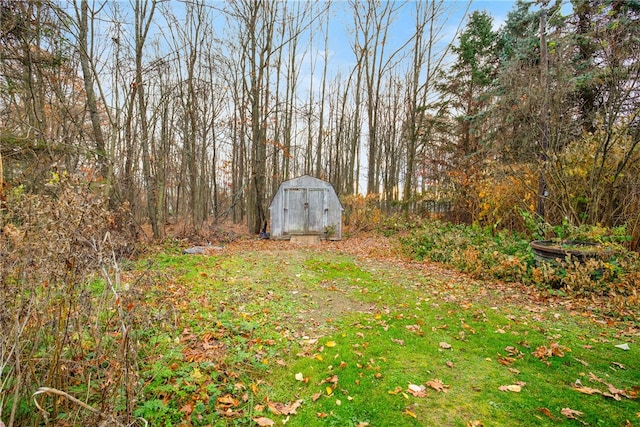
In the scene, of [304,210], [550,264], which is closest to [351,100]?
[304,210]

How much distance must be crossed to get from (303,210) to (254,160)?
134 inches

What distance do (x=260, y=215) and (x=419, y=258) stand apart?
25.3ft

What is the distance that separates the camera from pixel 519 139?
9734mm

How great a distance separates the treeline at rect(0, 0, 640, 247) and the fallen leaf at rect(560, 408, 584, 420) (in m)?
4.21

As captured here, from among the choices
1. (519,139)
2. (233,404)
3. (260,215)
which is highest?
(519,139)

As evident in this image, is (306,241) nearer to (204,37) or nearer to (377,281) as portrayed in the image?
(377,281)

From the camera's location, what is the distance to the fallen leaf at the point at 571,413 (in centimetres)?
233

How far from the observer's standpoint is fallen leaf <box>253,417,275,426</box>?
2379 millimetres

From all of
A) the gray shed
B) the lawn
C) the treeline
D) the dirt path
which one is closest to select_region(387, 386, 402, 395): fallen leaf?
the lawn

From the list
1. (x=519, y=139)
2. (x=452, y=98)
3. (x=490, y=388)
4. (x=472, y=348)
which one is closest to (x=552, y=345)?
(x=472, y=348)

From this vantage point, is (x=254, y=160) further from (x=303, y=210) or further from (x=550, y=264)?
(x=550, y=264)

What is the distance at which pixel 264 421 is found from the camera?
240 cm

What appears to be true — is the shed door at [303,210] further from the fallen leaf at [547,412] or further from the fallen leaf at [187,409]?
the fallen leaf at [547,412]

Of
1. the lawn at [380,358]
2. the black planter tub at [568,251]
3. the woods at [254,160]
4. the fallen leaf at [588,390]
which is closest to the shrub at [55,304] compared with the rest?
A: the woods at [254,160]
